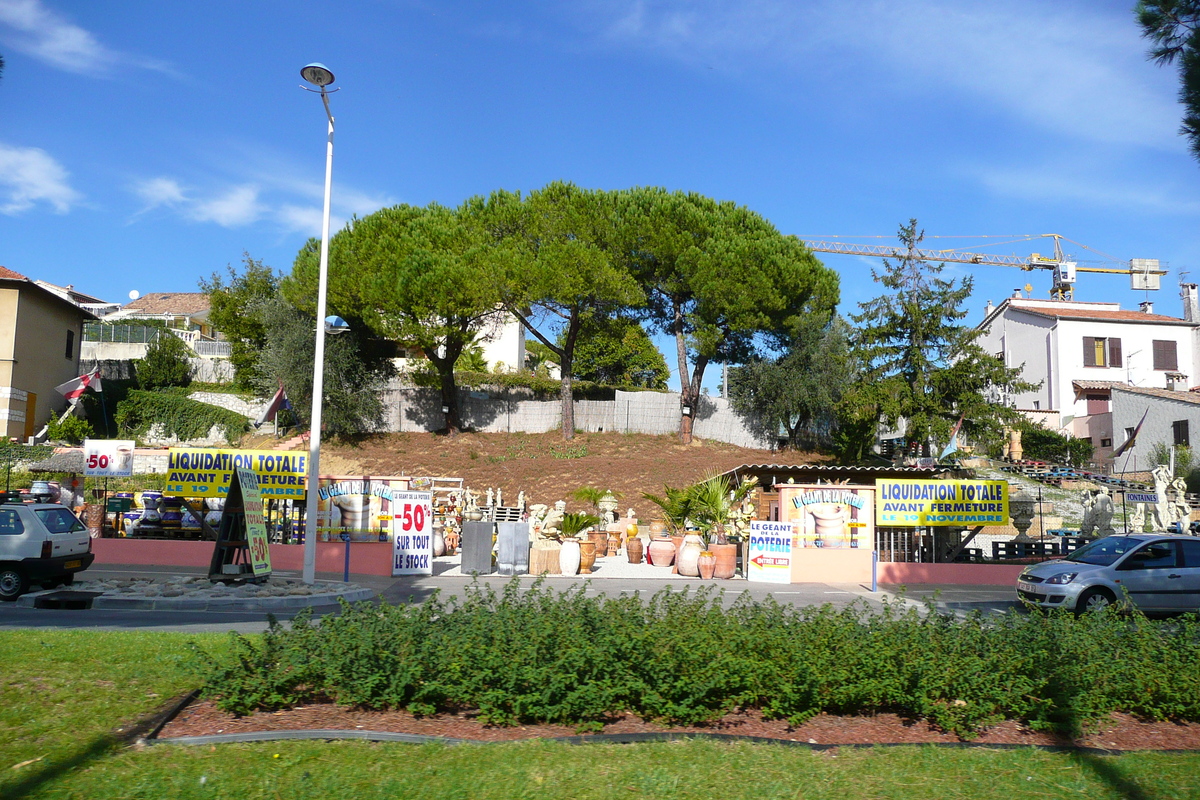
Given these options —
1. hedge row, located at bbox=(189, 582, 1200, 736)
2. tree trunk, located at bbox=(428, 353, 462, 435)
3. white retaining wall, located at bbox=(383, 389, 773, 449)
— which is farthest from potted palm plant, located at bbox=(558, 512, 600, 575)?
white retaining wall, located at bbox=(383, 389, 773, 449)

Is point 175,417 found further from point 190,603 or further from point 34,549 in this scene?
point 190,603

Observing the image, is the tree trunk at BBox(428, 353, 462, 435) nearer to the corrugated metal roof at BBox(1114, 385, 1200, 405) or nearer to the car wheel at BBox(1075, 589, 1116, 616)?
the car wheel at BBox(1075, 589, 1116, 616)

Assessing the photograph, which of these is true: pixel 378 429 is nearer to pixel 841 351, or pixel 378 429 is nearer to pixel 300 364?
pixel 300 364

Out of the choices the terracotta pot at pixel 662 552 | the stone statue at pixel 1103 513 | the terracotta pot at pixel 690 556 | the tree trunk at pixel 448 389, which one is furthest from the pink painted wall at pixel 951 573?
the tree trunk at pixel 448 389

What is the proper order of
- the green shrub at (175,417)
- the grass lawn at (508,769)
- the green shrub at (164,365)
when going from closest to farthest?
the grass lawn at (508,769) → the green shrub at (175,417) → the green shrub at (164,365)

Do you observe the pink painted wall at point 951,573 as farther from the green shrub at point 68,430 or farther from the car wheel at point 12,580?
the green shrub at point 68,430

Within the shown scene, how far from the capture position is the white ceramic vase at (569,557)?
19328 millimetres

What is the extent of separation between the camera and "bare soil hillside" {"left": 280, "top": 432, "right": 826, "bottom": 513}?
3347 cm

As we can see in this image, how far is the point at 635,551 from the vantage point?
22.8 m

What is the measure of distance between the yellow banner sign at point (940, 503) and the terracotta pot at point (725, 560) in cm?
344

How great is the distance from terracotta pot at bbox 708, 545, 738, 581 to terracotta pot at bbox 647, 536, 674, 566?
7.51ft

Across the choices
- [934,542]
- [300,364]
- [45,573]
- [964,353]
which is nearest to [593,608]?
[45,573]

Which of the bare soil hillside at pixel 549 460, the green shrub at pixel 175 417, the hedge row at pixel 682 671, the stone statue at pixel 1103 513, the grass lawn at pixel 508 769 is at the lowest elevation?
the grass lawn at pixel 508 769

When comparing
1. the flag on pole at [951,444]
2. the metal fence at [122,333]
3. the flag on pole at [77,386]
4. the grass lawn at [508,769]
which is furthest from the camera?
the metal fence at [122,333]
